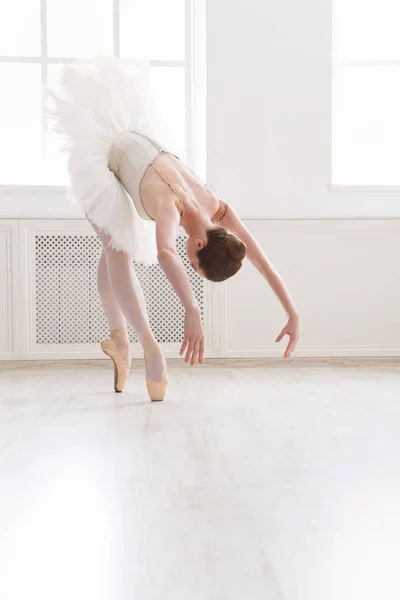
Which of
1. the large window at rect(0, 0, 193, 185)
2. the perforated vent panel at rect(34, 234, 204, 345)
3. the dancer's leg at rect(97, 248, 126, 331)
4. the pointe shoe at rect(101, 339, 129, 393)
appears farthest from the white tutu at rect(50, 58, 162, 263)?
the large window at rect(0, 0, 193, 185)

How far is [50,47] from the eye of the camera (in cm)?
371

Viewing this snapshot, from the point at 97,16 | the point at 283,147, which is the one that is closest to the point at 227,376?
the point at 283,147

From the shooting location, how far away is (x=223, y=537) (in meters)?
1.06

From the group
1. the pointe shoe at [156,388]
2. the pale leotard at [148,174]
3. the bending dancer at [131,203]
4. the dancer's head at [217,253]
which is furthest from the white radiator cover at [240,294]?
the dancer's head at [217,253]

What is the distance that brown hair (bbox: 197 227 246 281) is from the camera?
1.96 meters

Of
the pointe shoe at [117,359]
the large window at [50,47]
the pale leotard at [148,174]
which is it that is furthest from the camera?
the large window at [50,47]

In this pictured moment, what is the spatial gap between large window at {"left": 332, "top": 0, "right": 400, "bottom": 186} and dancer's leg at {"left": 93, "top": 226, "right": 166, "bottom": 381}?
184cm

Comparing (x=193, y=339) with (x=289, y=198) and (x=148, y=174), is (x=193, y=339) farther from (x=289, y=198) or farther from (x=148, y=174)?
(x=289, y=198)

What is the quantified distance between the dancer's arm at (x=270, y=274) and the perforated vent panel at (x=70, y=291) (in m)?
1.28

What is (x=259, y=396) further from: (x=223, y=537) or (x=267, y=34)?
(x=267, y=34)

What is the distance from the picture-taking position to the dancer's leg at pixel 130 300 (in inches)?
91.3

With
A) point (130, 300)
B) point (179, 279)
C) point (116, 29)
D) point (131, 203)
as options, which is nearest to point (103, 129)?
point (131, 203)

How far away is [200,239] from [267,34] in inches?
75.6

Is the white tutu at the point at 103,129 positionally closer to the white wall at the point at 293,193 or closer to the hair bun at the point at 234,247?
the hair bun at the point at 234,247
